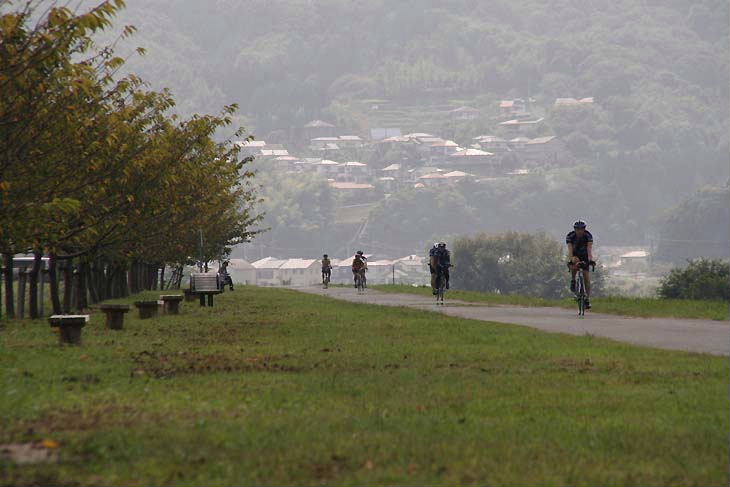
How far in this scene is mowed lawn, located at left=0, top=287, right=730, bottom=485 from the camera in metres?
8.98

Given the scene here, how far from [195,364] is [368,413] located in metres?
5.37

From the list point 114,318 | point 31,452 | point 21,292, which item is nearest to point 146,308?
point 114,318

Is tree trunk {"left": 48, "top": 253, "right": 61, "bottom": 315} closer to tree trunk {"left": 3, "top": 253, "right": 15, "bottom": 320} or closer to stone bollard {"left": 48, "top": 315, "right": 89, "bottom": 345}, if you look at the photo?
tree trunk {"left": 3, "top": 253, "right": 15, "bottom": 320}

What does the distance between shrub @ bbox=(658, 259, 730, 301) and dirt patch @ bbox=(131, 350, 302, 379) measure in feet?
165

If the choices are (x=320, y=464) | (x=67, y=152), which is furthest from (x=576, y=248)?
(x=320, y=464)

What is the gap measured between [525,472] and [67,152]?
55.5 ft

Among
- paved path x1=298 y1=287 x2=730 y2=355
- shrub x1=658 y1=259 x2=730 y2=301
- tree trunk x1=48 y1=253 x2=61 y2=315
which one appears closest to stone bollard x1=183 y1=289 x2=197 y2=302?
tree trunk x1=48 y1=253 x2=61 y2=315

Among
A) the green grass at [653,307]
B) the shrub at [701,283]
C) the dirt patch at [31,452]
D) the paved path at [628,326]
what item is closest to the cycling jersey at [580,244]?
the paved path at [628,326]

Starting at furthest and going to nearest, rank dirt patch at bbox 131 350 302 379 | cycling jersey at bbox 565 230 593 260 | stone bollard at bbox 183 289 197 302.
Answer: stone bollard at bbox 183 289 197 302 → cycling jersey at bbox 565 230 593 260 → dirt patch at bbox 131 350 302 379

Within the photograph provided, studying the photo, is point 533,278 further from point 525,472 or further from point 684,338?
point 525,472

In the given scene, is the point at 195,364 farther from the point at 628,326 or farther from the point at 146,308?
the point at 146,308

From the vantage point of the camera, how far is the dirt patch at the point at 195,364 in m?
15.7

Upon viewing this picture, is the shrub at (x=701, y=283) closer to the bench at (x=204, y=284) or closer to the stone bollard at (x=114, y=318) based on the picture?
the bench at (x=204, y=284)

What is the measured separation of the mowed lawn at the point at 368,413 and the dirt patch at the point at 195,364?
4cm
